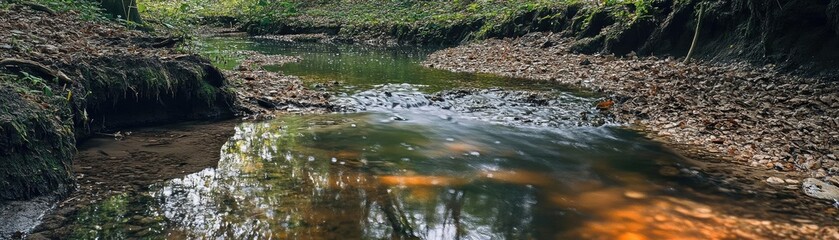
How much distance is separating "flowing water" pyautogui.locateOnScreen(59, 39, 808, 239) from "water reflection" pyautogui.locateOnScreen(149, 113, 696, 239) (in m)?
0.02

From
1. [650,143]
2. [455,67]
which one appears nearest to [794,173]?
[650,143]

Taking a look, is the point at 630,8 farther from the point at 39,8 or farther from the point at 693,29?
the point at 39,8

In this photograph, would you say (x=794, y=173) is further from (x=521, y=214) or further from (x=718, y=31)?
(x=718, y=31)

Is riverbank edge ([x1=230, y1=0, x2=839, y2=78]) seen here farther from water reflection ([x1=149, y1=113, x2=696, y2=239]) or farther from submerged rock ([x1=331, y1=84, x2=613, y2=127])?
water reflection ([x1=149, y1=113, x2=696, y2=239])

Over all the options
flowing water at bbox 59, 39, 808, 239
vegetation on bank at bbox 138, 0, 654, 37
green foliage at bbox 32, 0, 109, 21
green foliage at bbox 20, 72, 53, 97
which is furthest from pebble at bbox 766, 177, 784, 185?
green foliage at bbox 32, 0, 109, 21

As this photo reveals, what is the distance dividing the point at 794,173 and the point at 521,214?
350 cm

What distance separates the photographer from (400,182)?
5.17m

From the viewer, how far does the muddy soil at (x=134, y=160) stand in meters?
4.16

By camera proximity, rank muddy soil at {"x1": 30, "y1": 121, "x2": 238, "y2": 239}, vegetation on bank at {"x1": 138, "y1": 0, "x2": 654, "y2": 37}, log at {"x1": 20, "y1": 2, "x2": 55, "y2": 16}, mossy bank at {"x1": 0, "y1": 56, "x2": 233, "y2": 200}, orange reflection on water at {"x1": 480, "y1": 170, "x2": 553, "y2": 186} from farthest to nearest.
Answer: vegetation on bank at {"x1": 138, "y1": 0, "x2": 654, "y2": 37} → log at {"x1": 20, "y1": 2, "x2": 55, "y2": 16} → orange reflection on water at {"x1": 480, "y1": 170, "x2": 553, "y2": 186} → muddy soil at {"x1": 30, "y1": 121, "x2": 238, "y2": 239} → mossy bank at {"x1": 0, "y1": 56, "x2": 233, "y2": 200}

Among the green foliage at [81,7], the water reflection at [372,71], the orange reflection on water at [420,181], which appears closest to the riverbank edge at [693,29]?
the water reflection at [372,71]

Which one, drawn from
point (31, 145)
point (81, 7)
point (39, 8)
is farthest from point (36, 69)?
point (81, 7)

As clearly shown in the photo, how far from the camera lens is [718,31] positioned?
39.3 feet

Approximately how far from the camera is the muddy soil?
4160 millimetres

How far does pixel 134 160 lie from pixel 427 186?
9.97ft
